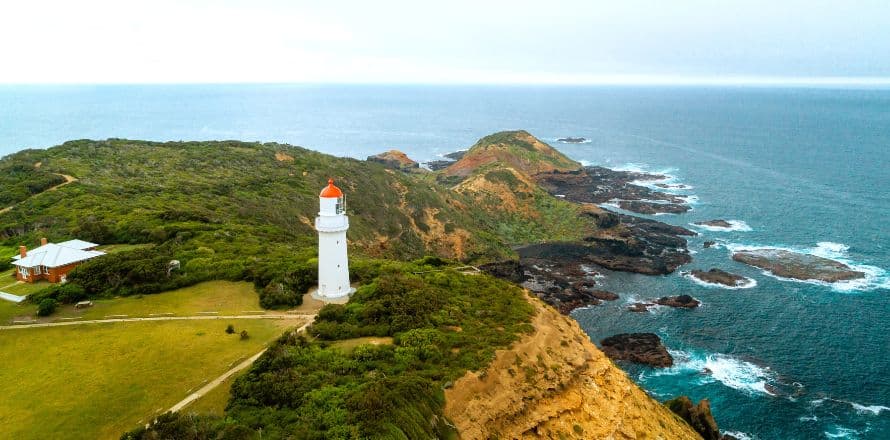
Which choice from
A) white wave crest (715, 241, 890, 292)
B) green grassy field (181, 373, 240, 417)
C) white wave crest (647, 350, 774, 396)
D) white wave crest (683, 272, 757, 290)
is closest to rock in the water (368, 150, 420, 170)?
white wave crest (715, 241, 890, 292)

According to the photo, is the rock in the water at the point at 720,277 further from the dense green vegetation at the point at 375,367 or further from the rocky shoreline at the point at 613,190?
the dense green vegetation at the point at 375,367

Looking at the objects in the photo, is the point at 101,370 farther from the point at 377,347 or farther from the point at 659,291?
the point at 659,291

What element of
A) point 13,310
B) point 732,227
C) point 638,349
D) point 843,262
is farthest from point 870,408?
point 13,310

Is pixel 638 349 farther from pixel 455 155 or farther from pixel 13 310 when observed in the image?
pixel 455 155

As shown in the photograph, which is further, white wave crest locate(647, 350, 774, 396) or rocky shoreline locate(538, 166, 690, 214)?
rocky shoreline locate(538, 166, 690, 214)

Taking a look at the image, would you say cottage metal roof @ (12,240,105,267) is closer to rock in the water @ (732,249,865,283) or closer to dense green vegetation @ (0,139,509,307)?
dense green vegetation @ (0,139,509,307)

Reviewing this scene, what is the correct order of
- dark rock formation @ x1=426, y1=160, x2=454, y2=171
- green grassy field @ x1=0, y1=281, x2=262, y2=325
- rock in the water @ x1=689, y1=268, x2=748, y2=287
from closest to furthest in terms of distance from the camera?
1. green grassy field @ x1=0, y1=281, x2=262, y2=325
2. rock in the water @ x1=689, y1=268, x2=748, y2=287
3. dark rock formation @ x1=426, y1=160, x2=454, y2=171

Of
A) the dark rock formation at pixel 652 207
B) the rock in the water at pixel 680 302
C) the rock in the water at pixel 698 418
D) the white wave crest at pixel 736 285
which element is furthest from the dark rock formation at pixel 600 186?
the rock in the water at pixel 698 418

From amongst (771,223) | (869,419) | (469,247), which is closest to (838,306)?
(869,419)
